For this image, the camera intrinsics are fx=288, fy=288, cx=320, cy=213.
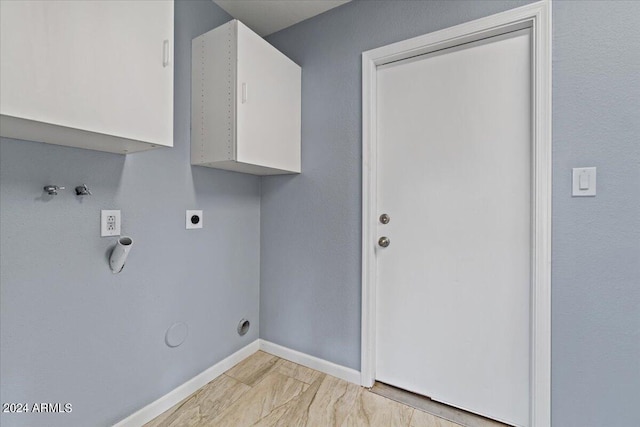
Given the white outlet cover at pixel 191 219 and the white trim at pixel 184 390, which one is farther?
the white outlet cover at pixel 191 219

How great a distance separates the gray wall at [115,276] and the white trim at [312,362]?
0.24 meters

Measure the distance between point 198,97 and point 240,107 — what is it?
320mm

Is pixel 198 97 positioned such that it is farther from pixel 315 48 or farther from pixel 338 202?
pixel 338 202

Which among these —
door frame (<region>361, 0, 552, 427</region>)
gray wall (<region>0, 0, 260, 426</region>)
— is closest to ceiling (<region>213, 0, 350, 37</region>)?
gray wall (<region>0, 0, 260, 426</region>)

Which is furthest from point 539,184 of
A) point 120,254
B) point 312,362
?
point 120,254

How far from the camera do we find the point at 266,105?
1.64 metres

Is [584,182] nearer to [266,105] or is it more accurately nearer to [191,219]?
[266,105]

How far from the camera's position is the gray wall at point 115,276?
1053 mm

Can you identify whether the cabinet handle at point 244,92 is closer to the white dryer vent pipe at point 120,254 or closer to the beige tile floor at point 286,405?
the white dryer vent pipe at point 120,254

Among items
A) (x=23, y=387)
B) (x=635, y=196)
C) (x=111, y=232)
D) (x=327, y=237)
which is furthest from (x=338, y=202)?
(x=23, y=387)

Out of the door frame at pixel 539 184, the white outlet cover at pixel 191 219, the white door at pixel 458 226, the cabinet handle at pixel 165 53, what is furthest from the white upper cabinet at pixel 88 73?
the door frame at pixel 539 184

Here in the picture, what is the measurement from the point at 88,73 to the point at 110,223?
63 centimetres

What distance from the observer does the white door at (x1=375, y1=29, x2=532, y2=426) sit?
1380 mm

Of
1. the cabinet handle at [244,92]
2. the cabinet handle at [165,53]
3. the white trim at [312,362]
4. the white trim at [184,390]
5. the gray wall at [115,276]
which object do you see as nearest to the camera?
the gray wall at [115,276]
